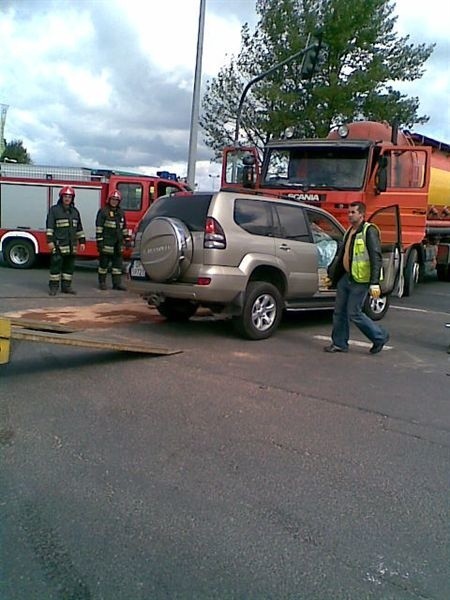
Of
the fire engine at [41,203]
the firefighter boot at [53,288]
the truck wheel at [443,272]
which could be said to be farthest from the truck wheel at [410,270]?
the firefighter boot at [53,288]

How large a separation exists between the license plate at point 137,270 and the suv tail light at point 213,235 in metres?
1.05

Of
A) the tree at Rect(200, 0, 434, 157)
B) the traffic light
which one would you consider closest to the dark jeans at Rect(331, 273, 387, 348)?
the traffic light

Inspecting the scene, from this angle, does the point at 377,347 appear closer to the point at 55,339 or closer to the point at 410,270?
the point at 55,339

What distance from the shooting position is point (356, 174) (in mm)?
10367

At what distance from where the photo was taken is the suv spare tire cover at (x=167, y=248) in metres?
6.52

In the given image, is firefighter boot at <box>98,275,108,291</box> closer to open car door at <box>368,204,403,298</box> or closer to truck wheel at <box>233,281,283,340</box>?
truck wheel at <box>233,281,283,340</box>

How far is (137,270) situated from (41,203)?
778cm

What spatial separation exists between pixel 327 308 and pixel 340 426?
403cm

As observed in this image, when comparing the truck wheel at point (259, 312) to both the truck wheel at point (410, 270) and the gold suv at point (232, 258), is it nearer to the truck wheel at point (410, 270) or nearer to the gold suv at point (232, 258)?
the gold suv at point (232, 258)

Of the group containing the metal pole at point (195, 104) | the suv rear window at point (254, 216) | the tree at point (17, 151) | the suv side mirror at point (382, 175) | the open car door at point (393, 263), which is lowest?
the open car door at point (393, 263)

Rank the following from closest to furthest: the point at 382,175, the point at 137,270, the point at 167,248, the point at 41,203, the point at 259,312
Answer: the point at 167,248, the point at 259,312, the point at 137,270, the point at 382,175, the point at 41,203

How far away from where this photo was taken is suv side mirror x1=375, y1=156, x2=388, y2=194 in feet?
32.9

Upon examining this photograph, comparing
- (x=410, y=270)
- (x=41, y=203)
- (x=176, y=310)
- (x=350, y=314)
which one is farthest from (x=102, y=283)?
(x=410, y=270)

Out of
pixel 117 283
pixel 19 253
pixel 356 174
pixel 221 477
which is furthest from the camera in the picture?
pixel 19 253
